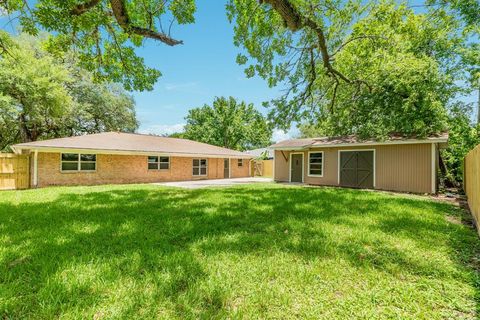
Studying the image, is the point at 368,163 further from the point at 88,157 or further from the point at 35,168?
the point at 35,168

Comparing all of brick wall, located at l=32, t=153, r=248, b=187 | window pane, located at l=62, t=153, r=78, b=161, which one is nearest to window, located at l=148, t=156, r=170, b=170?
brick wall, located at l=32, t=153, r=248, b=187

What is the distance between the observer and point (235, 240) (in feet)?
13.1

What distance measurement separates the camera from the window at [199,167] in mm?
18578

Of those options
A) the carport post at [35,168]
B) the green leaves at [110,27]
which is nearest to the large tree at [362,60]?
the green leaves at [110,27]

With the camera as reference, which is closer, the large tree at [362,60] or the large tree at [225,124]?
the large tree at [362,60]

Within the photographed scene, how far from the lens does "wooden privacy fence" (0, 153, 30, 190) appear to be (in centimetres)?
1091

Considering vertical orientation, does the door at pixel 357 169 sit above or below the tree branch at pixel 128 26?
below

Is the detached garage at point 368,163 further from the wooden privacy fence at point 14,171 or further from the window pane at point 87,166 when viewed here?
the wooden privacy fence at point 14,171

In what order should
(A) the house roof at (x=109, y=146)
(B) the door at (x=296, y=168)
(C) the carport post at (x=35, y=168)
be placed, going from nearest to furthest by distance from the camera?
(C) the carport post at (x=35, y=168), (A) the house roof at (x=109, y=146), (B) the door at (x=296, y=168)

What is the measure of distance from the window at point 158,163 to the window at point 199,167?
93.5 inches

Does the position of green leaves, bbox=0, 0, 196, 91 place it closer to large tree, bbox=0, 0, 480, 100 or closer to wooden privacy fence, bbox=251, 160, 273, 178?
large tree, bbox=0, 0, 480, 100

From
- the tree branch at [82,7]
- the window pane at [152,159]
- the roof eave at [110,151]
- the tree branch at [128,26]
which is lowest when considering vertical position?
the window pane at [152,159]

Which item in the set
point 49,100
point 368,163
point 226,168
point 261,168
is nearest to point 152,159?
point 226,168

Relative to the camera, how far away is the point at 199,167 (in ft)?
61.8
